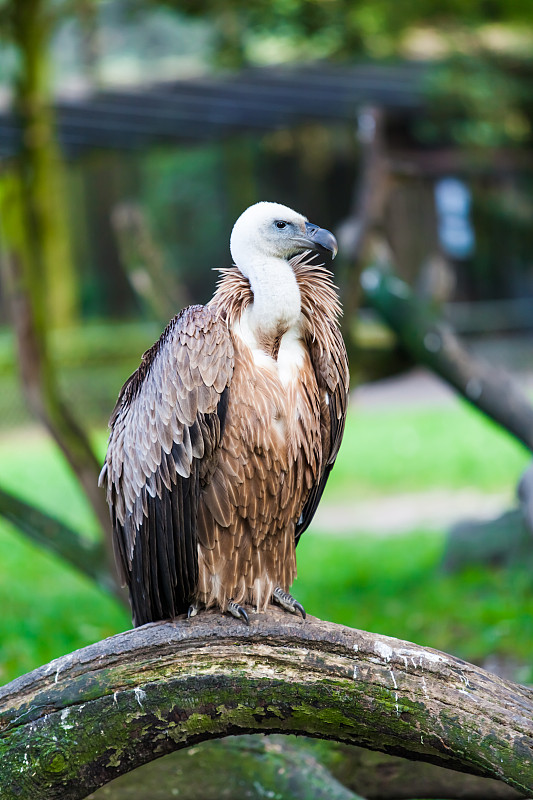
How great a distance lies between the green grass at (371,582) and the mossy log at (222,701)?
223 cm

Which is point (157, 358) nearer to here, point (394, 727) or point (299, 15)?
point (394, 727)

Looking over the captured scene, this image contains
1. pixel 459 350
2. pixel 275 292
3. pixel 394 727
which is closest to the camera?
pixel 394 727

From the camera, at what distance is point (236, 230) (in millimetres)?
2641

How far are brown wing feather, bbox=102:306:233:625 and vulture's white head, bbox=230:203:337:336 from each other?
135 mm

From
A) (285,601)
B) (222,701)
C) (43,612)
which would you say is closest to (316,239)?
(285,601)

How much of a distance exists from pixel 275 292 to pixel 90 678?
1112 millimetres

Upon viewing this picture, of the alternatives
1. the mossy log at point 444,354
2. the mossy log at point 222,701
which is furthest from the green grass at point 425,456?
the mossy log at point 222,701

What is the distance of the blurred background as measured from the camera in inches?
199

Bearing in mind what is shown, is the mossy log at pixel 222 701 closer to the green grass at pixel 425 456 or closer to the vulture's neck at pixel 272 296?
the vulture's neck at pixel 272 296

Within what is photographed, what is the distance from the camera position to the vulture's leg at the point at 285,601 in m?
2.70

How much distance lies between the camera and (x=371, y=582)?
244 inches

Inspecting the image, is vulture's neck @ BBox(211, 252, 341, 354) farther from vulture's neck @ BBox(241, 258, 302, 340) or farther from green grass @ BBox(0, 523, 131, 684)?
green grass @ BBox(0, 523, 131, 684)

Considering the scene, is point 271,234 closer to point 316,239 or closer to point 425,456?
point 316,239

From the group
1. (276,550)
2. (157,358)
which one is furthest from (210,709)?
(157,358)
